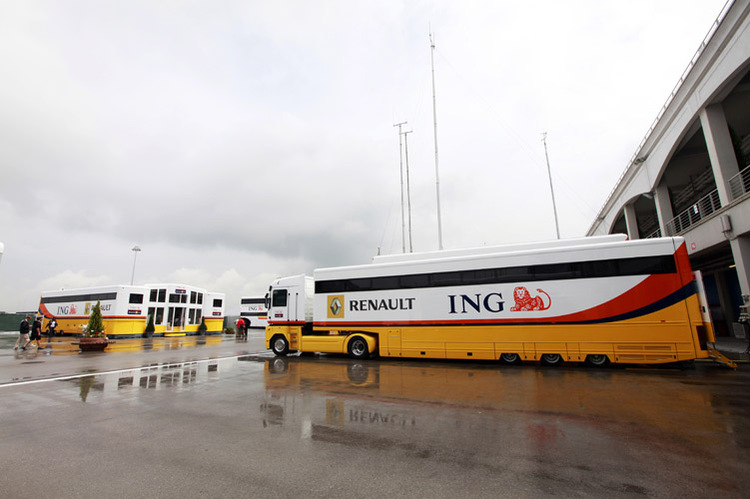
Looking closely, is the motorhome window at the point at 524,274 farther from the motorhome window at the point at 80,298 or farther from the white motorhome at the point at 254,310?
the white motorhome at the point at 254,310

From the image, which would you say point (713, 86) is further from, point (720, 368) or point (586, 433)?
point (586, 433)

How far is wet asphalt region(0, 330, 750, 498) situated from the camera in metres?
3.36

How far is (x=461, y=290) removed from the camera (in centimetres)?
1206

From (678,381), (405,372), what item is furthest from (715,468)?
(405,372)

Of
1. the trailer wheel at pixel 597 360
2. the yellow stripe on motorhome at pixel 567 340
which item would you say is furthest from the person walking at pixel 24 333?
the trailer wheel at pixel 597 360

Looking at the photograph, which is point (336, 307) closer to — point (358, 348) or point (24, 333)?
point (358, 348)

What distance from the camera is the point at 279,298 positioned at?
15.6 metres

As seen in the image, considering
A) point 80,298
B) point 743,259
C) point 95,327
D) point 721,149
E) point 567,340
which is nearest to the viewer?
point 567,340

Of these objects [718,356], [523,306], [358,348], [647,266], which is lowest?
[718,356]

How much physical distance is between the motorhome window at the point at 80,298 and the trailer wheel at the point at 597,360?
35916 mm

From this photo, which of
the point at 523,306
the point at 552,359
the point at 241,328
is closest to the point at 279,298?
the point at 523,306

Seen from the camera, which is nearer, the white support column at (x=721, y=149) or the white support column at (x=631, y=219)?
the white support column at (x=721, y=149)

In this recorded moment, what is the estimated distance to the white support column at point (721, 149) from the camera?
13938 millimetres

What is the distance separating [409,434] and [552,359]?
26.6 ft
